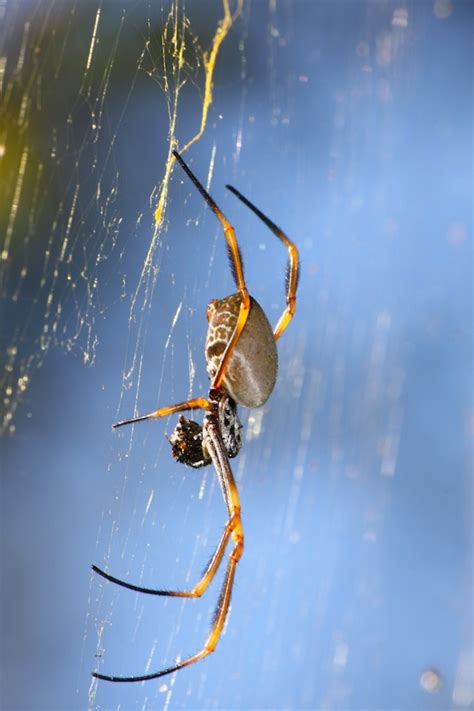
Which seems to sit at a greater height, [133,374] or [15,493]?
[133,374]

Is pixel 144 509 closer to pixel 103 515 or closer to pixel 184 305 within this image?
pixel 103 515

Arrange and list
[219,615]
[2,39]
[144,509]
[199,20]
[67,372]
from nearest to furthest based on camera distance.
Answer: [219,615] < [144,509] < [2,39] < [199,20] < [67,372]

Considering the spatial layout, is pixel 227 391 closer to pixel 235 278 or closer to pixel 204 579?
pixel 235 278

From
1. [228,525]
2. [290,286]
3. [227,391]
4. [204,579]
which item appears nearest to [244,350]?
[227,391]

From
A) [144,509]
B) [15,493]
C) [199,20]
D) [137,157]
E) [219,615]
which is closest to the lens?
[219,615]

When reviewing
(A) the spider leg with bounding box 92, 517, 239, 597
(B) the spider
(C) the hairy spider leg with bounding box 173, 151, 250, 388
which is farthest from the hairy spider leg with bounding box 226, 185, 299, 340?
(A) the spider leg with bounding box 92, 517, 239, 597

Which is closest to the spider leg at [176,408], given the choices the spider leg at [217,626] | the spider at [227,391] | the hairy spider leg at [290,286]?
the spider at [227,391]

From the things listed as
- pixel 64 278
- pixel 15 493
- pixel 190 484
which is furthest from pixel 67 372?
pixel 190 484
